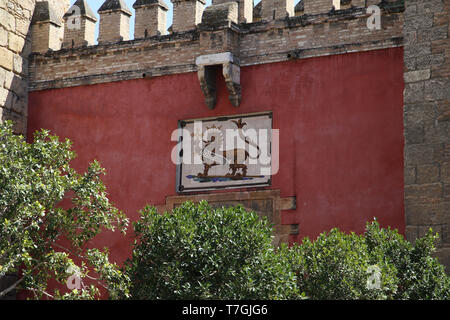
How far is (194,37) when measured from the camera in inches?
493

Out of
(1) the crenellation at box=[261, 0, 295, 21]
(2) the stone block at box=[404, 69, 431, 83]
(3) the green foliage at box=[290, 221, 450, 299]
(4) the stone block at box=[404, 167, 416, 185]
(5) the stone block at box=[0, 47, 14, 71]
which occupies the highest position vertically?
(1) the crenellation at box=[261, 0, 295, 21]

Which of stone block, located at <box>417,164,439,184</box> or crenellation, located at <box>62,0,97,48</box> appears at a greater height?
crenellation, located at <box>62,0,97,48</box>

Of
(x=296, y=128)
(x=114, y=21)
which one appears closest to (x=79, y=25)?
(x=114, y=21)

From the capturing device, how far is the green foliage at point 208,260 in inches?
350

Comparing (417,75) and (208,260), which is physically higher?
(417,75)

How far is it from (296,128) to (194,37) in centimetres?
207

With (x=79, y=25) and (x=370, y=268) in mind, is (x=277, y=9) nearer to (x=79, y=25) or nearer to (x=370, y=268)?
(x=79, y=25)

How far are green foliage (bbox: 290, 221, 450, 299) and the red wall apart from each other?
1.53 meters

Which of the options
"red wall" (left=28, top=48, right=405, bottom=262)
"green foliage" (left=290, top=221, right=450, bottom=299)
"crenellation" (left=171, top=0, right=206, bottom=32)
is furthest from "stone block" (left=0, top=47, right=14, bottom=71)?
"green foliage" (left=290, top=221, right=450, bottom=299)

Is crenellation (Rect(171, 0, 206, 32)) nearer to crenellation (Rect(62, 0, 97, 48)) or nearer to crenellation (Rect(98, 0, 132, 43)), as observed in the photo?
crenellation (Rect(98, 0, 132, 43))

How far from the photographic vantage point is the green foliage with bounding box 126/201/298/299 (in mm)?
8883

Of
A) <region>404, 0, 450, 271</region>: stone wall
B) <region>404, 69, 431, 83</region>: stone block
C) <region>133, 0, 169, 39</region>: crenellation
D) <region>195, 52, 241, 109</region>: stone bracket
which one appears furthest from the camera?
<region>133, 0, 169, 39</region>: crenellation
